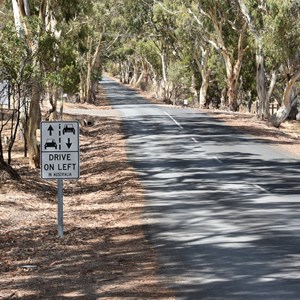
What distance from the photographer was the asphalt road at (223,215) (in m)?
9.18

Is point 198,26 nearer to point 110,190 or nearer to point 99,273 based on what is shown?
point 110,190

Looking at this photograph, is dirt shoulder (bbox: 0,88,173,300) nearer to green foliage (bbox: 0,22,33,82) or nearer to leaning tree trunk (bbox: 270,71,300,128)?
green foliage (bbox: 0,22,33,82)

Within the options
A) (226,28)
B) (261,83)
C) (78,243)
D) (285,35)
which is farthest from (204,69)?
A: (78,243)

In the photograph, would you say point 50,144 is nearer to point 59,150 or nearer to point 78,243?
point 59,150

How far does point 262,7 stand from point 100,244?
1131 inches

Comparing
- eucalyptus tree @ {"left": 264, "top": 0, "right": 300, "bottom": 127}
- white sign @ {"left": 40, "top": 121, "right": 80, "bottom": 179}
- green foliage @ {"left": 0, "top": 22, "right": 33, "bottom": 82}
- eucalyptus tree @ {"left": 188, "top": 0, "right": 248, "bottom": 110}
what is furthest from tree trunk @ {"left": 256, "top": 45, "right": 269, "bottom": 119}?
white sign @ {"left": 40, "top": 121, "right": 80, "bottom": 179}

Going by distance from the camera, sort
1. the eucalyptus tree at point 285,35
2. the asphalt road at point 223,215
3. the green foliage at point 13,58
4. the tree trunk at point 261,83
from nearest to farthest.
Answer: the asphalt road at point 223,215 → the green foliage at point 13,58 → the eucalyptus tree at point 285,35 → the tree trunk at point 261,83

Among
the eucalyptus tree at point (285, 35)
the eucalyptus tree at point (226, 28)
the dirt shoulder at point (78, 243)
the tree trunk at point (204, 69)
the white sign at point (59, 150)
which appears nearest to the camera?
the dirt shoulder at point (78, 243)

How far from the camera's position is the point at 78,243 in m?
11.8

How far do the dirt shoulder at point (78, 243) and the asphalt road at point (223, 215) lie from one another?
0.35m

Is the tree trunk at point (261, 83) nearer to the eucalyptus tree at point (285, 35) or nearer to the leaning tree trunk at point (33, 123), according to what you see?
the eucalyptus tree at point (285, 35)

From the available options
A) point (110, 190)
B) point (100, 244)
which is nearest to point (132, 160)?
Answer: point (110, 190)

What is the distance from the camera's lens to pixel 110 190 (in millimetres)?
19078

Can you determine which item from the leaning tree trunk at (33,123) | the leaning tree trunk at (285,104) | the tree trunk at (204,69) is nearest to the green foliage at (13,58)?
the leaning tree trunk at (33,123)
